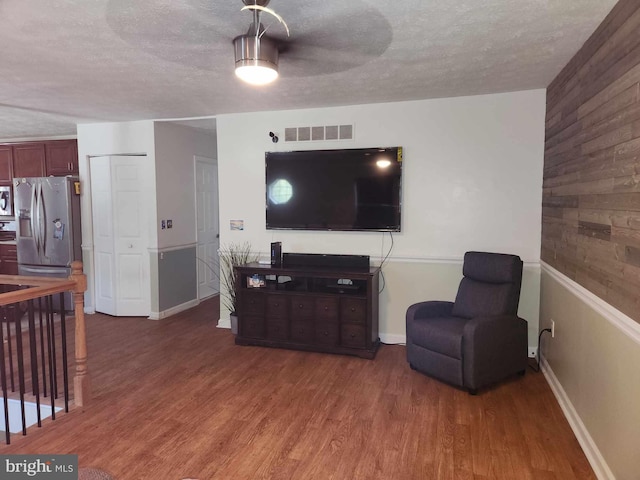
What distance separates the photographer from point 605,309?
2125 mm

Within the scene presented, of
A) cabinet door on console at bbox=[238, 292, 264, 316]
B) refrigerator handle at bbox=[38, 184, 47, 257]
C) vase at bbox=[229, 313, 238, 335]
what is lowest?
vase at bbox=[229, 313, 238, 335]

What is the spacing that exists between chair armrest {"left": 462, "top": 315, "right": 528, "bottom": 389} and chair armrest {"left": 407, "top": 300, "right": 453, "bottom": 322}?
0.48 meters

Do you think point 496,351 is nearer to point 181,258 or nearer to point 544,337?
point 544,337

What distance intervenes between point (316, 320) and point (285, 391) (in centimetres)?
90

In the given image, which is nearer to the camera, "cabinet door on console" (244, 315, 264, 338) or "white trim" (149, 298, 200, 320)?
"cabinet door on console" (244, 315, 264, 338)

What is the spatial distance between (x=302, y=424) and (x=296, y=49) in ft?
7.89

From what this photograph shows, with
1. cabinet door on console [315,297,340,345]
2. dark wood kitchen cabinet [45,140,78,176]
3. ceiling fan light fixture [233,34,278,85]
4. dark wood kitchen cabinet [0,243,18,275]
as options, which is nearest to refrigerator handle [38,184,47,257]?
dark wood kitchen cabinet [45,140,78,176]

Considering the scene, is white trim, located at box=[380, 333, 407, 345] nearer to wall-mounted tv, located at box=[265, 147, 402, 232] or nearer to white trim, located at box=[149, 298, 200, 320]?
wall-mounted tv, located at box=[265, 147, 402, 232]

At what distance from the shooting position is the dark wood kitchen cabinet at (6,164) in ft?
19.9

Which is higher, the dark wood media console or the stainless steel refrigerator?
the stainless steel refrigerator

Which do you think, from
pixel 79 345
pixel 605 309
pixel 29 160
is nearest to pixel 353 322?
pixel 605 309

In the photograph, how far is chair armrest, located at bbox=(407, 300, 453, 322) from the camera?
3490mm

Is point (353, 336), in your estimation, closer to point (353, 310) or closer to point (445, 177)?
point (353, 310)

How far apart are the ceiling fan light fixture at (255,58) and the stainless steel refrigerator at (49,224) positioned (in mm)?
3931
